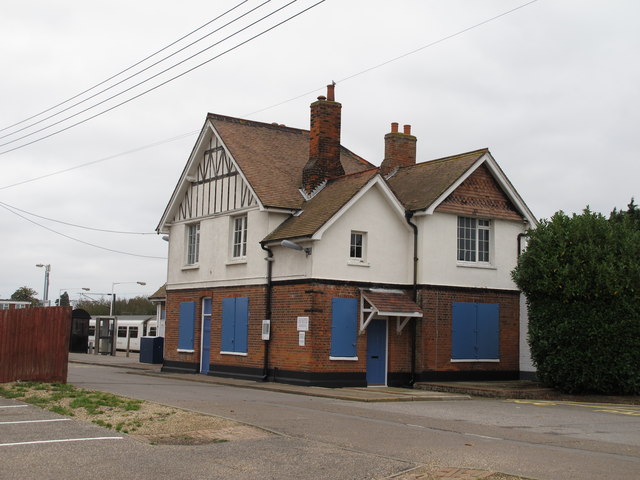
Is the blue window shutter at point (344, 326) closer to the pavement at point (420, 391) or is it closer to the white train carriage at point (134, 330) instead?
the pavement at point (420, 391)

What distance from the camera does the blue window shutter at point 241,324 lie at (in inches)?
1029

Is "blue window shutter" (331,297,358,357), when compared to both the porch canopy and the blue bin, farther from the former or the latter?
the blue bin

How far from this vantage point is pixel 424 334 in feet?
81.0

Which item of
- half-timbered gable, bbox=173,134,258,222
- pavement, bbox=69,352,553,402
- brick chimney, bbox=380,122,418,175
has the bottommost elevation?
pavement, bbox=69,352,553,402

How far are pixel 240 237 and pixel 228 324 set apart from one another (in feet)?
9.69

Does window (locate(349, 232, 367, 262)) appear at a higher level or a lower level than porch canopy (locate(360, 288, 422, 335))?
higher

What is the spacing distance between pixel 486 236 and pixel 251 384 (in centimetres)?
917

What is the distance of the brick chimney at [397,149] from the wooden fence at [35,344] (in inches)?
532

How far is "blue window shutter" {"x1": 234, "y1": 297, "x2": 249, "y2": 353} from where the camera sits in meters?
26.1

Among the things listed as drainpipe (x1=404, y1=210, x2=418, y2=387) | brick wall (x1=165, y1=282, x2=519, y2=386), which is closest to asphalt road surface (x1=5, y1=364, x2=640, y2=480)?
brick wall (x1=165, y1=282, x2=519, y2=386)

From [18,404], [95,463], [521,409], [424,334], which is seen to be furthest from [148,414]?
[424,334]

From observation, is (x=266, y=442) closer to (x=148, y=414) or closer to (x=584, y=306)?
(x=148, y=414)

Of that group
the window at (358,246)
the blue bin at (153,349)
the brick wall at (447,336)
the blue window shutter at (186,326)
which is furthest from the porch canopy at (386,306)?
the blue bin at (153,349)

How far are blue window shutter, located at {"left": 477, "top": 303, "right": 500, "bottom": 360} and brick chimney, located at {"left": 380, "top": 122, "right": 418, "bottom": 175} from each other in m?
6.71
